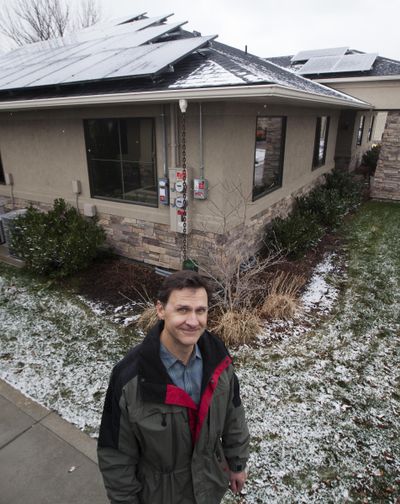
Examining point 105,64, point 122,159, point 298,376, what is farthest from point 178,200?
point 298,376

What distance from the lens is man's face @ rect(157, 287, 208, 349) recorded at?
164cm

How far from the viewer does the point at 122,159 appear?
6.12 m

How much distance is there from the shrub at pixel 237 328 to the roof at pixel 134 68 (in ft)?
9.11

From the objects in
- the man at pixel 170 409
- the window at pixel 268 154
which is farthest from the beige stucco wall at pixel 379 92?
the man at pixel 170 409

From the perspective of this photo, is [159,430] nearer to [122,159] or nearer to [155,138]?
[155,138]

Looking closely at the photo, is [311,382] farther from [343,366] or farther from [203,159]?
[203,159]

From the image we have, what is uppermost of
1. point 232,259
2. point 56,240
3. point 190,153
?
point 190,153

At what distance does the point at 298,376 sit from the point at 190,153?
3.39 metres

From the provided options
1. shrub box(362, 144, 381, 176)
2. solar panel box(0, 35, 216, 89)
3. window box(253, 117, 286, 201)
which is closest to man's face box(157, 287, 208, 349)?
solar panel box(0, 35, 216, 89)

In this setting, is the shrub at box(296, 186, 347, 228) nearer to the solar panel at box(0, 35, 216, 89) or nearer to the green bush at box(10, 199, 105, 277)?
the solar panel at box(0, 35, 216, 89)

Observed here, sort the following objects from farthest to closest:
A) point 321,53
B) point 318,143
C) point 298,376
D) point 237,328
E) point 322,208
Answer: point 321,53
point 318,143
point 322,208
point 237,328
point 298,376

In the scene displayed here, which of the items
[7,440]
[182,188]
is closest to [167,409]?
[7,440]

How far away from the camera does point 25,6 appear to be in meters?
19.1

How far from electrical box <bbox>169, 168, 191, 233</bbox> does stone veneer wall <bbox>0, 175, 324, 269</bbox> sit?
0.90 ft
